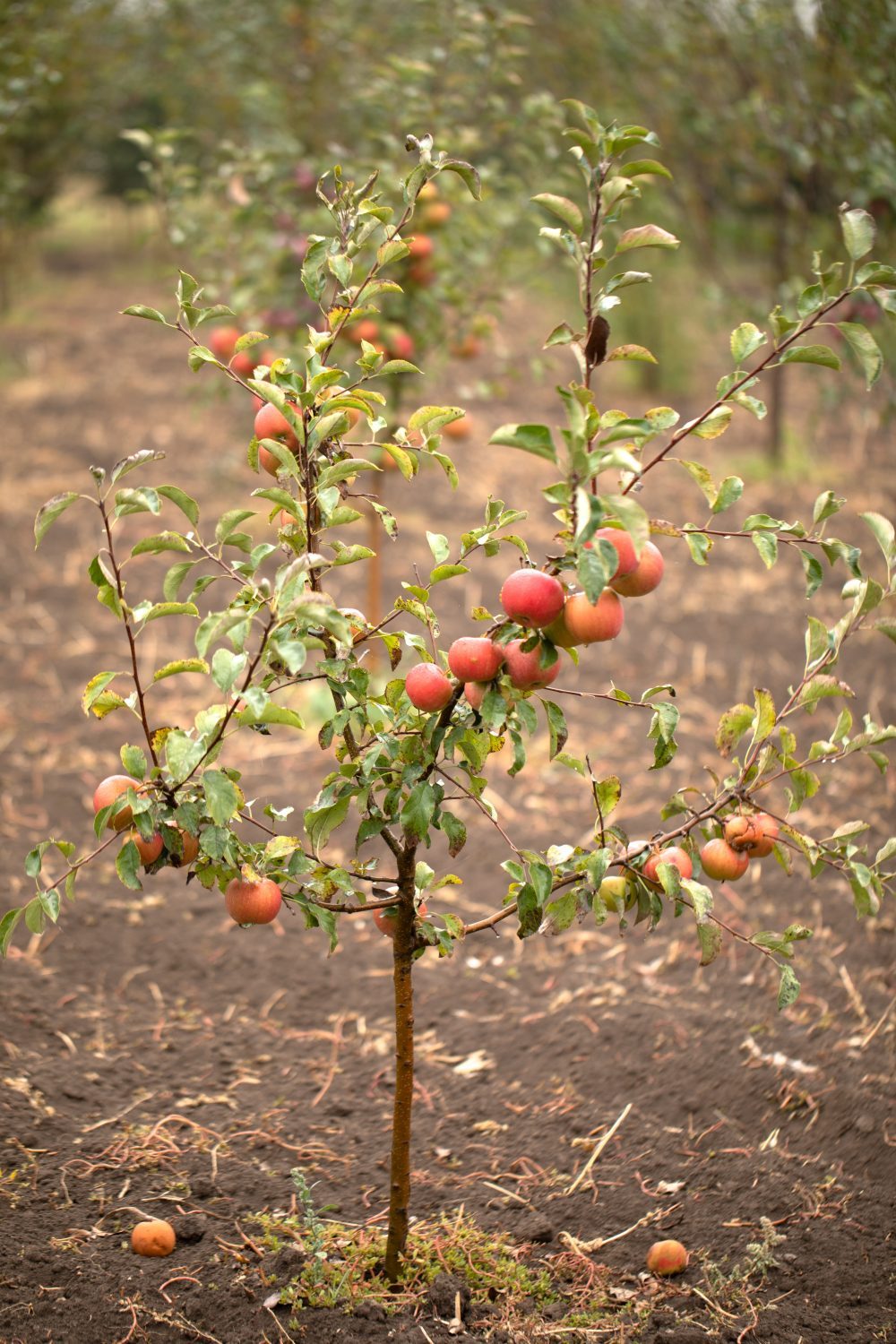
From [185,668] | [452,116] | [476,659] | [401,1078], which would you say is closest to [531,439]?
[476,659]

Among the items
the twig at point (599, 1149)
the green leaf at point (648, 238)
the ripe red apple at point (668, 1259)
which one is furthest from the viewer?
the twig at point (599, 1149)

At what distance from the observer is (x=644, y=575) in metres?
1.34

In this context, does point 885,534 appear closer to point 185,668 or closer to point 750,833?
point 750,833

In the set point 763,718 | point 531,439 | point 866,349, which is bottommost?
point 763,718

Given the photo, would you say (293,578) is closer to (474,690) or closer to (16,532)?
(474,690)

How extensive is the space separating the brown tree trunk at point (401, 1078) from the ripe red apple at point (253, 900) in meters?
0.18

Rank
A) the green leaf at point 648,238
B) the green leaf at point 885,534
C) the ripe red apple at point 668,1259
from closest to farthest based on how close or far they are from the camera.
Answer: the green leaf at point 648,238 < the green leaf at point 885,534 < the ripe red apple at point 668,1259

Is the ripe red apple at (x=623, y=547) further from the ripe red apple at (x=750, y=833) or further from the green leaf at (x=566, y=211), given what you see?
the ripe red apple at (x=750, y=833)

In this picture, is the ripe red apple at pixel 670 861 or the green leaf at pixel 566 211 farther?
the ripe red apple at pixel 670 861

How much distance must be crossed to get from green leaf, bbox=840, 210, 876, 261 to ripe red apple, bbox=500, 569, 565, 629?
492 mm

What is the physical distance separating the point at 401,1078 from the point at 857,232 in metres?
1.24

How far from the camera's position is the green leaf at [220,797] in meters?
1.32

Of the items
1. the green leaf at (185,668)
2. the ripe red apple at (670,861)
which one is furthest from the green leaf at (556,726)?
the green leaf at (185,668)

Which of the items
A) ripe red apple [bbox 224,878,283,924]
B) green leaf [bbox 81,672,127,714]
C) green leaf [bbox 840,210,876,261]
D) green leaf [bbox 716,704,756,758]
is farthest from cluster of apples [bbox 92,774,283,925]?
green leaf [bbox 840,210,876,261]
